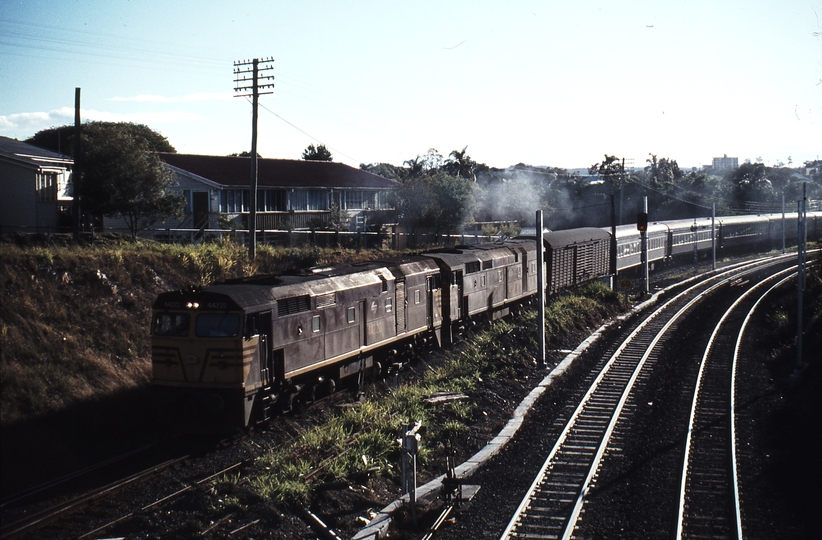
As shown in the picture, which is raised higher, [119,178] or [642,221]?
[119,178]

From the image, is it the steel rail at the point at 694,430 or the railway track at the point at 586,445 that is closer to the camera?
the steel rail at the point at 694,430

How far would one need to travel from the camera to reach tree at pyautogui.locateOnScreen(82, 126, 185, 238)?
86.3 feet

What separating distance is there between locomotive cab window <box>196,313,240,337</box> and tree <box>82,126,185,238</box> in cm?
1496

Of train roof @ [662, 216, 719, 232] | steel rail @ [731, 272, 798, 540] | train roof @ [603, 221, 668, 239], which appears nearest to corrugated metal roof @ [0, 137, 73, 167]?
steel rail @ [731, 272, 798, 540]

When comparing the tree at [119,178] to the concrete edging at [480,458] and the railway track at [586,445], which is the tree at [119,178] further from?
the railway track at [586,445]

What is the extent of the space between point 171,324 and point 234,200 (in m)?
23.0

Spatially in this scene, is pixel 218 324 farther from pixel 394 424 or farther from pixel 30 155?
pixel 30 155

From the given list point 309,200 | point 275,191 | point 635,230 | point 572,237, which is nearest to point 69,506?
point 572,237

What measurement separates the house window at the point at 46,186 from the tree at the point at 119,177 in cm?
210

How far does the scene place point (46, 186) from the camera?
2775 cm

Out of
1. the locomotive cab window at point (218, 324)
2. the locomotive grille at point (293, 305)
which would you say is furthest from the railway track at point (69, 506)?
the locomotive grille at point (293, 305)

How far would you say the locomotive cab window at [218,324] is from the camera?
13578mm

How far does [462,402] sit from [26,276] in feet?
37.8

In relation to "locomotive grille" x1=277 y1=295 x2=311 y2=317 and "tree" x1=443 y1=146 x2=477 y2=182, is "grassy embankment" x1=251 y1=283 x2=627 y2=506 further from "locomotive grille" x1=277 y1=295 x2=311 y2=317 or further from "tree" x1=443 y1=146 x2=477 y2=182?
"tree" x1=443 y1=146 x2=477 y2=182
